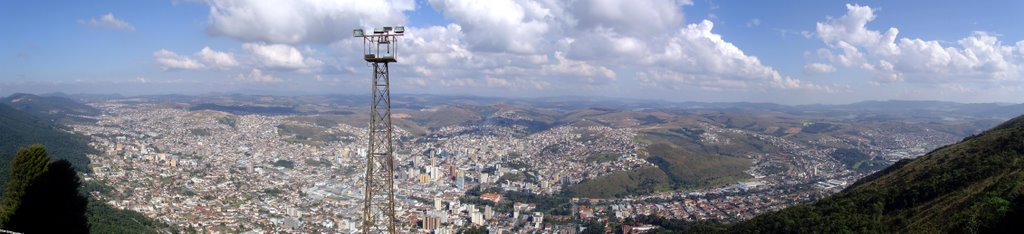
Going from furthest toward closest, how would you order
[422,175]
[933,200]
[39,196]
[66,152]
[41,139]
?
[41,139], [422,175], [66,152], [933,200], [39,196]

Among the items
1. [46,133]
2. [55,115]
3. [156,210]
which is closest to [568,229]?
[156,210]

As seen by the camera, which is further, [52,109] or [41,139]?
[52,109]

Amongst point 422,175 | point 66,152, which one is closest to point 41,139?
point 66,152

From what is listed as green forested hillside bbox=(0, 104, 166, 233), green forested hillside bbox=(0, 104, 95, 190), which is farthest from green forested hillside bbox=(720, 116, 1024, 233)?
green forested hillside bbox=(0, 104, 95, 190)

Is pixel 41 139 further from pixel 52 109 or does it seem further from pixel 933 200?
pixel 933 200

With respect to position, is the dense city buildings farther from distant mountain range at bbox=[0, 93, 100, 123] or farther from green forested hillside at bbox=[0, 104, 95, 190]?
distant mountain range at bbox=[0, 93, 100, 123]

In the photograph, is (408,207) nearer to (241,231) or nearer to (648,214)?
(241,231)
